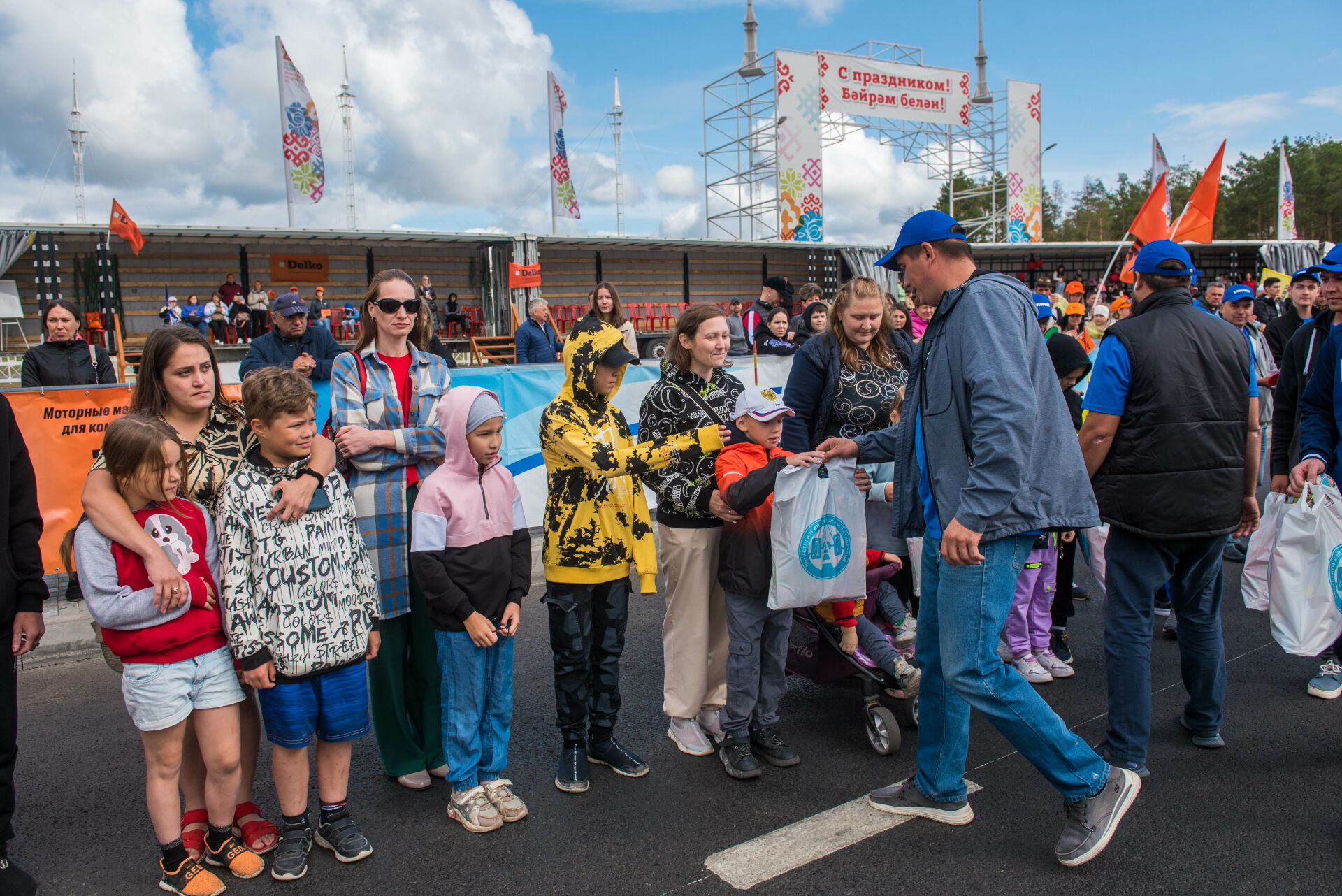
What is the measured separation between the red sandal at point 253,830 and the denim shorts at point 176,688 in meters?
0.53

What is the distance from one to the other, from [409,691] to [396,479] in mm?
945

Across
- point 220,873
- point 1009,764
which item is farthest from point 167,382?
point 1009,764

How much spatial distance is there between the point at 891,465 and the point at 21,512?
350 cm

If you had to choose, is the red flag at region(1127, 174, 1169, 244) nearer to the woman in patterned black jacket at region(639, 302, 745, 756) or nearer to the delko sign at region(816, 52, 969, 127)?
the woman in patterned black jacket at region(639, 302, 745, 756)

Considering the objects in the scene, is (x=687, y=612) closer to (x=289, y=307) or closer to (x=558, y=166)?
(x=289, y=307)

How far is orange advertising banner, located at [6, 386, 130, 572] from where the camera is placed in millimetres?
5828

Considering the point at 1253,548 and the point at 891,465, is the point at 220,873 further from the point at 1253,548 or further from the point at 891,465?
the point at 1253,548

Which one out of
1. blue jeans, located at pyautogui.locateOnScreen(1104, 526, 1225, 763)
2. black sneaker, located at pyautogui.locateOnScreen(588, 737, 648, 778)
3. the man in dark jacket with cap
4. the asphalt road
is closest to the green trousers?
the asphalt road

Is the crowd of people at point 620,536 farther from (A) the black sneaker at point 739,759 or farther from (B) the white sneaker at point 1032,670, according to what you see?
(B) the white sneaker at point 1032,670

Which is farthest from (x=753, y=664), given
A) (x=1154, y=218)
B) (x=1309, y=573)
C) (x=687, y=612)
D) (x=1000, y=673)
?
(x=1154, y=218)

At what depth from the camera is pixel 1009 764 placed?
356 centimetres

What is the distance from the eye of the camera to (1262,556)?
157 inches

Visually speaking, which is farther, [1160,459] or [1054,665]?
[1054,665]

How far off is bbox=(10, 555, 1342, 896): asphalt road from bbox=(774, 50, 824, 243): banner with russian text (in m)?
23.7
